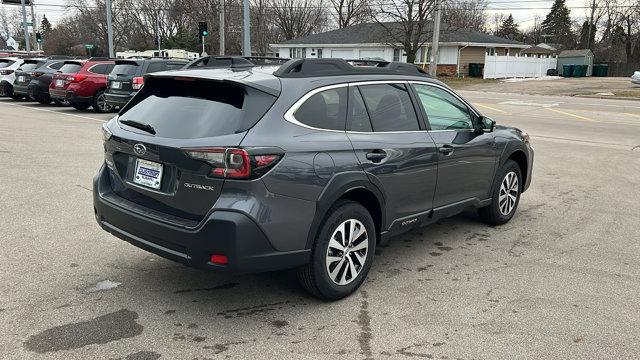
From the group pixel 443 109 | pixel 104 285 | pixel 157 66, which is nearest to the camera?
pixel 104 285

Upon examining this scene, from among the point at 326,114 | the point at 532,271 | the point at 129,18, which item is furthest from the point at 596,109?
the point at 129,18

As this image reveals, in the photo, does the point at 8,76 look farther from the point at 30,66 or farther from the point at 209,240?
the point at 209,240

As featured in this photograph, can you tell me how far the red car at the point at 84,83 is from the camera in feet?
55.6

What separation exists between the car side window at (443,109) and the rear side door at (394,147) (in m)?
0.21

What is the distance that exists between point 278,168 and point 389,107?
4.79 feet

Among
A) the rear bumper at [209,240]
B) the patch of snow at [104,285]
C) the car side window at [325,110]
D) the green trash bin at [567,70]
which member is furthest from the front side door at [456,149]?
the green trash bin at [567,70]

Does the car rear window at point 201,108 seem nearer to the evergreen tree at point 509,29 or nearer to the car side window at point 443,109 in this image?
the car side window at point 443,109

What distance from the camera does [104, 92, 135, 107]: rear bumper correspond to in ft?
51.9

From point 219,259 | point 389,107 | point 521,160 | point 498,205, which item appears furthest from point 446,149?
point 219,259

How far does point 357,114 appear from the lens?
4230 millimetres

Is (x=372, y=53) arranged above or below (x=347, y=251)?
above

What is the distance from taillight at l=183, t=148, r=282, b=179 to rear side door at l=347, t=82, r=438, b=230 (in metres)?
0.88

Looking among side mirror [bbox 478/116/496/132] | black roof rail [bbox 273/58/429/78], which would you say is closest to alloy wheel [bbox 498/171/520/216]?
side mirror [bbox 478/116/496/132]

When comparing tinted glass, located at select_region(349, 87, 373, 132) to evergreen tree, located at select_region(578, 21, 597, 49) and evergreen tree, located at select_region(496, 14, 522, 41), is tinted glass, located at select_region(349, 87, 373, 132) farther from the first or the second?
evergreen tree, located at select_region(496, 14, 522, 41)
